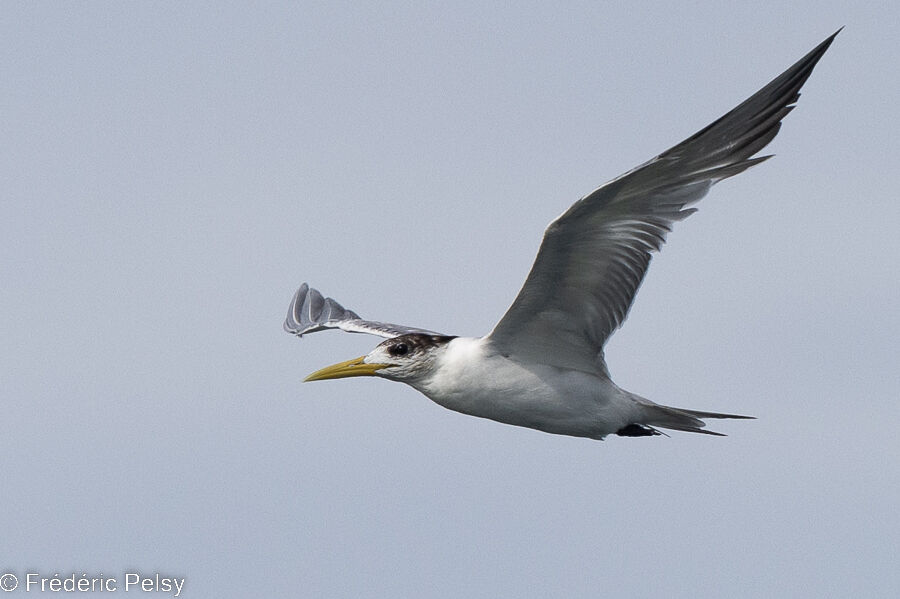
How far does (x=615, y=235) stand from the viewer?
15305 mm

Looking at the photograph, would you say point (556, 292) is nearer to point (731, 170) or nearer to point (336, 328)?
point (731, 170)

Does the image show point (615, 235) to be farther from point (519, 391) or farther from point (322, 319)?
point (322, 319)

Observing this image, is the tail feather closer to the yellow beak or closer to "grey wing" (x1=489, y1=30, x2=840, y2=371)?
"grey wing" (x1=489, y1=30, x2=840, y2=371)

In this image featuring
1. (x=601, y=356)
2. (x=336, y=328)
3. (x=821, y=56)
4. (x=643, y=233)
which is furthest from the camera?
(x=336, y=328)

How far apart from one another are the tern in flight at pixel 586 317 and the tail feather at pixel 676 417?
16 millimetres

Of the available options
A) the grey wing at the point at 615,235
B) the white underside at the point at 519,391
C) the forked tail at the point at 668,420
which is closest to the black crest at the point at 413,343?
the white underside at the point at 519,391

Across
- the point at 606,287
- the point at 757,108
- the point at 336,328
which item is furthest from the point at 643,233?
the point at 336,328

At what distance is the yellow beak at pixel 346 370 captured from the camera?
16984 mm

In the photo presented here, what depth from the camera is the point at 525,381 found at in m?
16.3

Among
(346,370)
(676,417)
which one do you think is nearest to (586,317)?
(676,417)

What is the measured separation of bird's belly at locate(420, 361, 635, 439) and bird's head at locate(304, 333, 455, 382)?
0.92 feet

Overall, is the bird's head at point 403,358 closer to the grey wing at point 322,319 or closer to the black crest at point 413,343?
the black crest at point 413,343

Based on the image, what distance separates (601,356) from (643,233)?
1730 millimetres

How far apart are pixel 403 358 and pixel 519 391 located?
4.59ft
